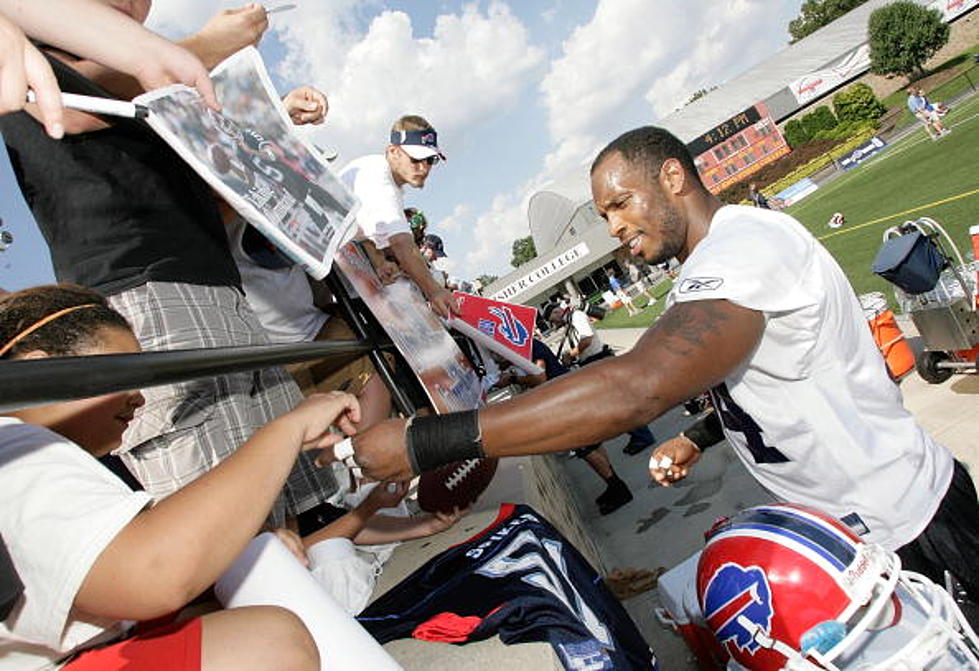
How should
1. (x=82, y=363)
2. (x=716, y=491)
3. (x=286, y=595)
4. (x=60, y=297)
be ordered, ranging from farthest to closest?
1. (x=716, y=491)
2. (x=60, y=297)
3. (x=286, y=595)
4. (x=82, y=363)

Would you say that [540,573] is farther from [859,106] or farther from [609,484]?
[859,106]

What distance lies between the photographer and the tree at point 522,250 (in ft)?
435

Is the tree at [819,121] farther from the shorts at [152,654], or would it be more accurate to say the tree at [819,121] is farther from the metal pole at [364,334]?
the shorts at [152,654]

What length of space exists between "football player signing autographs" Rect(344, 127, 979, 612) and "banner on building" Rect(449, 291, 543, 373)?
6.96 feet

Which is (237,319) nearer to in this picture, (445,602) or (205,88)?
(205,88)

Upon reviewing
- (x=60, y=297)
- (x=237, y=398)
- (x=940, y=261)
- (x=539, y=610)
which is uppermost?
(x=60, y=297)

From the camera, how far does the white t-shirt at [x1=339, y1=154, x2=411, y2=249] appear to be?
4.27m

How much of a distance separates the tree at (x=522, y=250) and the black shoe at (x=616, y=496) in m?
126

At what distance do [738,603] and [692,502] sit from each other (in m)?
3.46

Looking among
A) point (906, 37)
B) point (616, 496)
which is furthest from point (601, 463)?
point (906, 37)

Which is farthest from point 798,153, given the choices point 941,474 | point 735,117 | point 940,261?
point 941,474

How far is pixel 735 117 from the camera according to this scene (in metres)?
49.1

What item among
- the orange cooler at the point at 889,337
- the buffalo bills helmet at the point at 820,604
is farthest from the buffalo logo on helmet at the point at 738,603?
the orange cooler at the point at 889,337

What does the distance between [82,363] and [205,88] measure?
1089 mm
